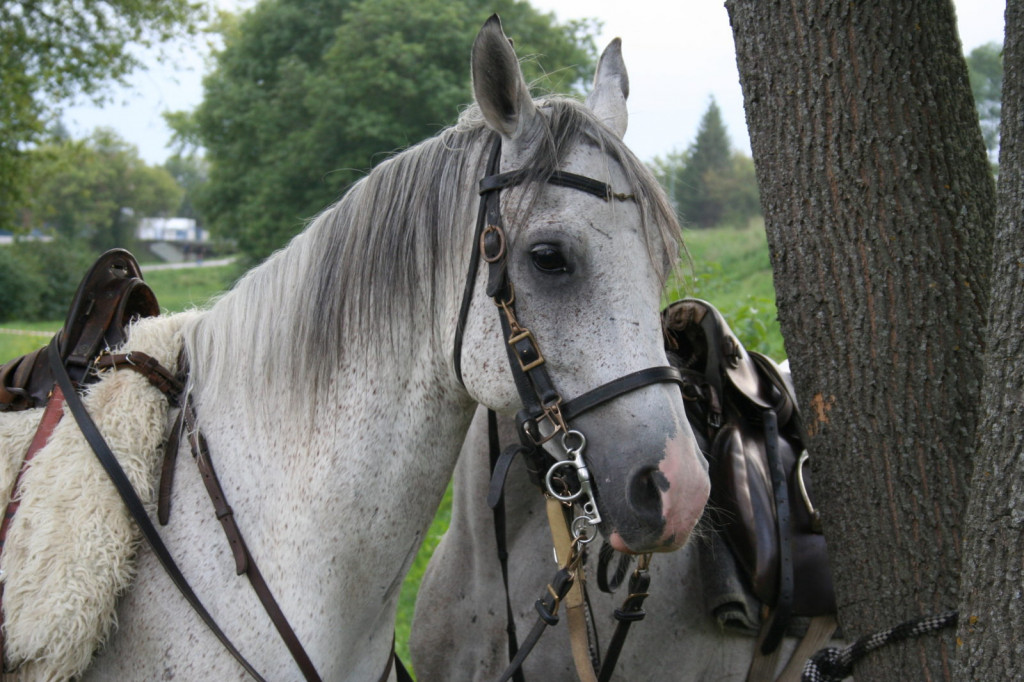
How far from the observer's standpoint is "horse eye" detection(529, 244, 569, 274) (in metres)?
1.78

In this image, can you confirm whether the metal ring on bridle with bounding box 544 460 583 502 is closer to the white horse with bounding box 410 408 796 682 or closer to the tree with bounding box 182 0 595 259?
the white horse with bounding box 410 408 796 682

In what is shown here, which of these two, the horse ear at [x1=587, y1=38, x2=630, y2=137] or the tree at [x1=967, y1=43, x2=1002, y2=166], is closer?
the horse ear at [x1=587, y1=38, x2=630, y2=137]

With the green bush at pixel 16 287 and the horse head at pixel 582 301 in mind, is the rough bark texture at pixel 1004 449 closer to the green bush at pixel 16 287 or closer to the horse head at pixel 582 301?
the horse head at pixel 582 301

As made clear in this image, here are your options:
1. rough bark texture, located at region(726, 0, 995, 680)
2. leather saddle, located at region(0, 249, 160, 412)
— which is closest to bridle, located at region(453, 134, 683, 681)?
rough bark texture, located at region(726, 0, 995, 680)

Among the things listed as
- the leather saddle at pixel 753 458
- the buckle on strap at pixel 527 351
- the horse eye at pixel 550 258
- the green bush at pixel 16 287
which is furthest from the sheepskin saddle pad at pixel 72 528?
the green bush at pixel 16 287

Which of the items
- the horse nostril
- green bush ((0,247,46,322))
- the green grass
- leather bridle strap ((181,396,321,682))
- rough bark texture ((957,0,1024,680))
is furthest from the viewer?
green bush ((0,247,46,322))

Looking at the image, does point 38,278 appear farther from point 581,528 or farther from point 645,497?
point 645,497

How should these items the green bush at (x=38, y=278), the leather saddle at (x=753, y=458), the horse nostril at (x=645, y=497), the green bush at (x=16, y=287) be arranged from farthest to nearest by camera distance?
the green bush at (x=38, y=278) → the green bush at (x=16, y=287) → the leather saddle at (x=753, y=458) → the horse nostril at (x=645, y=497)

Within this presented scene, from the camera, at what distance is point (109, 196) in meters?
54.6

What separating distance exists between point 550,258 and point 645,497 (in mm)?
576

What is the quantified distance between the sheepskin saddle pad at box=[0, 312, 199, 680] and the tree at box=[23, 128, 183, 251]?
40940 millimetres

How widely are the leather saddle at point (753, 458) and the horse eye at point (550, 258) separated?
72 cm

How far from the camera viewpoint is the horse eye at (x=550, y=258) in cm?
178

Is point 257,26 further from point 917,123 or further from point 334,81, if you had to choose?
point 917,123
